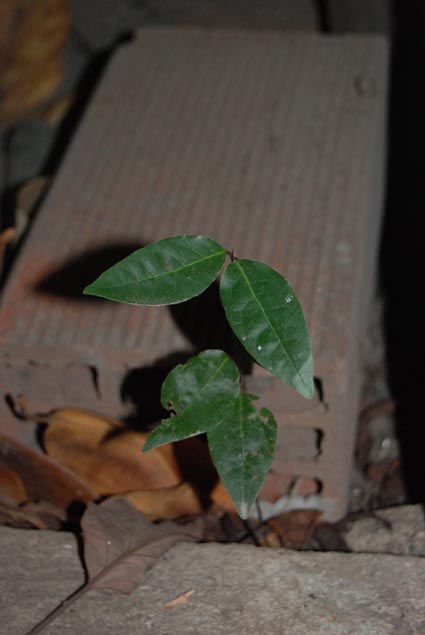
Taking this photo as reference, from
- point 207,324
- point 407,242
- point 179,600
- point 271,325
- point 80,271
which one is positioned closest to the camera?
point 271,325

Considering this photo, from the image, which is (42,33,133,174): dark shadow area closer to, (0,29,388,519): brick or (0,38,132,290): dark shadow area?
(0,38,132,290): dark shadow area

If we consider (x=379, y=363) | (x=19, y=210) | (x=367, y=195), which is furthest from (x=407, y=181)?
(x=19, y=210)

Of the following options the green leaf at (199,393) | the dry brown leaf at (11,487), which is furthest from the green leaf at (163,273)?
the dry brown leaf at (11,487)

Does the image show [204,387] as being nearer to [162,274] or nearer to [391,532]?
[162,274]

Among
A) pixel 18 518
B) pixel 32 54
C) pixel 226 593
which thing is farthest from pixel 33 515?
pixel 32 54

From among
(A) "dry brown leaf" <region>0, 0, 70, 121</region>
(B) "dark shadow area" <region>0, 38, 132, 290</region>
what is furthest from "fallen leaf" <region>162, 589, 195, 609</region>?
(A) "dry brown leaf" <region>0, 0, 70, 121</region>

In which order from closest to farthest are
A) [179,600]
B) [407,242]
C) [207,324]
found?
[179,600] → [207,324] → [407,242]

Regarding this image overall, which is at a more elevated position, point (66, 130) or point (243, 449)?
point (243, 449)
